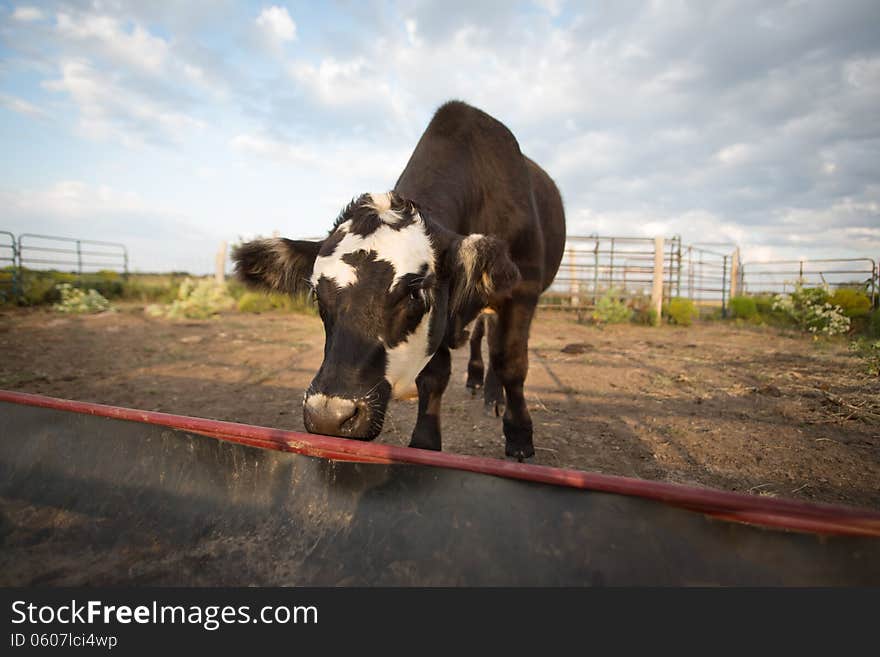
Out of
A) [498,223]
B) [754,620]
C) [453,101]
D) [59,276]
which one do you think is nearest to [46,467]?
[754,620]

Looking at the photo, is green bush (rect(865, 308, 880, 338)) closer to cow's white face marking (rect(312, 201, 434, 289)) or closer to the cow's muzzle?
cow's white face marking (rect(312, 201, 434, 289))

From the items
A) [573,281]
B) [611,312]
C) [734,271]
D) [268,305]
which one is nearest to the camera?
[611,312]

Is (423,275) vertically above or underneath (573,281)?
underneath

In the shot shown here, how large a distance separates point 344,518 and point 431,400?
1.51 meters

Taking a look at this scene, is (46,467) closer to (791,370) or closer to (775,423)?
(775,423)

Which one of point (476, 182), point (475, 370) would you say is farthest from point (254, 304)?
point (476, 182)

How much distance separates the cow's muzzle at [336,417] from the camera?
67.3 inches

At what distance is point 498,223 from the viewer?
3193 mm

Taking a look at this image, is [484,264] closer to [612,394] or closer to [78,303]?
[612,394]

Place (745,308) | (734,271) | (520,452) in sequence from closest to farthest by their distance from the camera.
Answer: (520,452) < (745,308) < (734,271)

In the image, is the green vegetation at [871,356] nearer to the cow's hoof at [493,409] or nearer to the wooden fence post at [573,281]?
the cow's hoof at [493,409]

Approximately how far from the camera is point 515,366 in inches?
124

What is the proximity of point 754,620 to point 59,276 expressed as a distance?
1887 centimetres

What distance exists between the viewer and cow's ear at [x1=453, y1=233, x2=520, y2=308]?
88.7 inches
